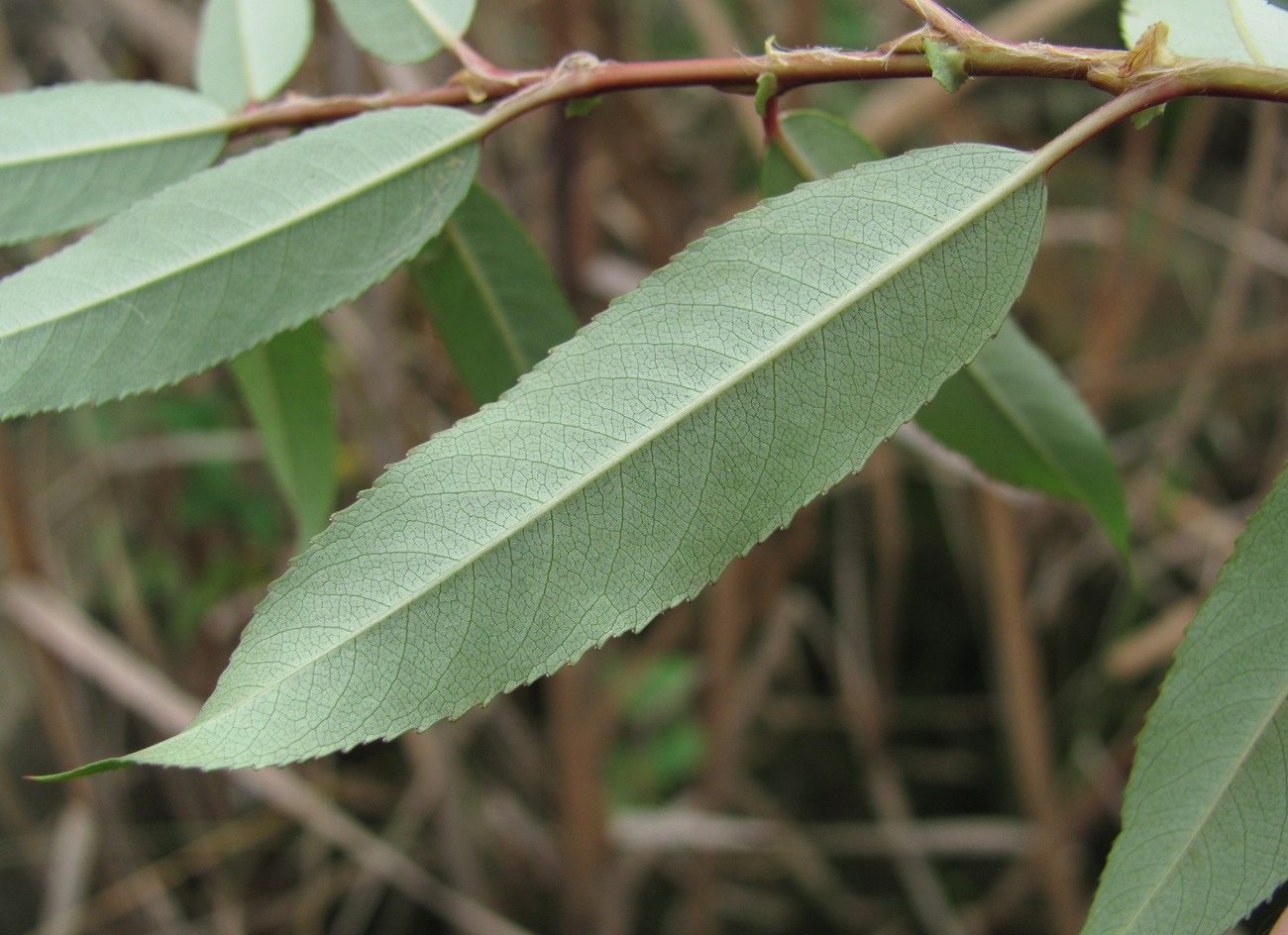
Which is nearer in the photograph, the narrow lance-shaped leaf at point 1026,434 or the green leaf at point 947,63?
the green leaf at point 947,63

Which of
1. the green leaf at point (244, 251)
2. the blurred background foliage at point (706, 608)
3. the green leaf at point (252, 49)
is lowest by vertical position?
the blurred background foliage at point (706, 608)

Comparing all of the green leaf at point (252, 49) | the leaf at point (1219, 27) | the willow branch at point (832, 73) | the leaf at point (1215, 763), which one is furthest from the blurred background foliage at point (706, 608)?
the leaf at point (1215, 763)

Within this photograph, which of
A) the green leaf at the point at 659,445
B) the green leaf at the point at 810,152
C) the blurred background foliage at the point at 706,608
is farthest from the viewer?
the blurred background foliage at the point at 706,608

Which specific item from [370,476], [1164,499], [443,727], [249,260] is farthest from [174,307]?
[1164,499]

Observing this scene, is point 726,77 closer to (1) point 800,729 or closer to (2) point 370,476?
(2) point 370,476

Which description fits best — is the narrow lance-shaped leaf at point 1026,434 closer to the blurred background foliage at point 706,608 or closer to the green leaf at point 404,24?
the green leaf at point 404,24

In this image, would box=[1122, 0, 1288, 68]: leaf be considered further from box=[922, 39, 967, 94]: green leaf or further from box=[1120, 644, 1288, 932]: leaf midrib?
box=[1120, 644, 1288, 932]: leaf midrib
